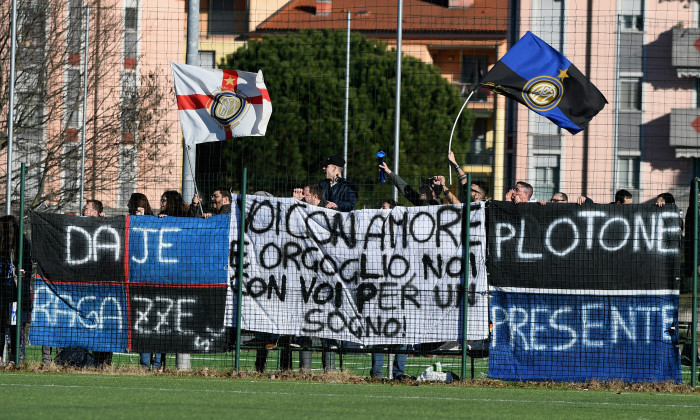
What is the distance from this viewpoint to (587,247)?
11.3 meters

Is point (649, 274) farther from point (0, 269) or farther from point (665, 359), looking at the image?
point (0, 269)

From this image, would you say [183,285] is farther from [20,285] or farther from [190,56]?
[190,56]

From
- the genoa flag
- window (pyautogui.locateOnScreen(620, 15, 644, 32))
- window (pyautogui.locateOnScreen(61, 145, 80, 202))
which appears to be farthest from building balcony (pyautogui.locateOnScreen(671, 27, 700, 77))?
the genoa flag

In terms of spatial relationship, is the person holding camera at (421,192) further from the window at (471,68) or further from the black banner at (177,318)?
the window at (471,68)

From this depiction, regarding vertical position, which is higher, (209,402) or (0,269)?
(0,269)

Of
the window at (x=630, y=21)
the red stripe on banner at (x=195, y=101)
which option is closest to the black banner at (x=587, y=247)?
the window at (x=630, y=21)

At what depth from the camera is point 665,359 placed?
11109 mm

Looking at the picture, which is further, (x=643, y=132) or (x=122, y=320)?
(x=643, y=132)

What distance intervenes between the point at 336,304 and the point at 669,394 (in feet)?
10.7

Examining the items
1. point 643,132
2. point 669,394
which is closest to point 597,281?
point 669,394

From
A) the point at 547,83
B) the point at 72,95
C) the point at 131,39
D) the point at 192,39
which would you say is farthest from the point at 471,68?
the point at 192,39

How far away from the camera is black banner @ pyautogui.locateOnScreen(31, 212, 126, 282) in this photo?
39.4 ft

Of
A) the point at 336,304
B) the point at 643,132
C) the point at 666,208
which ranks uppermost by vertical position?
the point at 643,132

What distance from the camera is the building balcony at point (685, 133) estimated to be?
1684 inches
